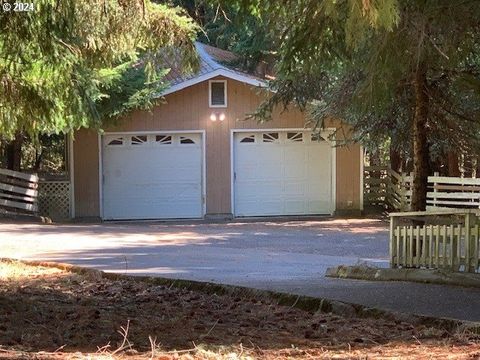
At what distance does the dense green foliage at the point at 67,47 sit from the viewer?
7.72 m

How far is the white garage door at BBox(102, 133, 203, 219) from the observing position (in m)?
22.2

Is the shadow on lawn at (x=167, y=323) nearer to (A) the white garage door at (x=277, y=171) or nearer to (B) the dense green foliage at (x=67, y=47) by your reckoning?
(B) the dense green foliage at (x=67, y=47)

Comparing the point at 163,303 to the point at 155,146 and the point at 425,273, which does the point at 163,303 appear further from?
the point at 155,146

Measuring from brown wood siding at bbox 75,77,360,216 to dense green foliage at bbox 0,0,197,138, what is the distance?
37.4 ft

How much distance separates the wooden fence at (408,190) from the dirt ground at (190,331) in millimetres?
11942

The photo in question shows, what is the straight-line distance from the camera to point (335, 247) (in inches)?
629

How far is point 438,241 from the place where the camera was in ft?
32.7

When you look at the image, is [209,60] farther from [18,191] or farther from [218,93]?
[18,191]

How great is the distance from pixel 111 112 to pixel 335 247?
307 inches

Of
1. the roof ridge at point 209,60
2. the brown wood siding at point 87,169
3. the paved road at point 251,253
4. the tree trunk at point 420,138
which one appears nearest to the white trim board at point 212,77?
the roof ridge at point 209,60

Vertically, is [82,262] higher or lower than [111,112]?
lower

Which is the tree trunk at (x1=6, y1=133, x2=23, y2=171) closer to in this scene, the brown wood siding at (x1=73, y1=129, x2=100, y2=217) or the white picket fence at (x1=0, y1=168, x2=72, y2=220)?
the white picket fence at (x1=0, y1=168, x2=72, y2=220)

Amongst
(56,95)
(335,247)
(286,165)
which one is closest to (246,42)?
(286,165)

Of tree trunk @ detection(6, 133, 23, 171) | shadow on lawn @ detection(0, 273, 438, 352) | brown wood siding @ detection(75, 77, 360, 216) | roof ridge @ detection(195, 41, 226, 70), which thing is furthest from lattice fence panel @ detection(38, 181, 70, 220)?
shadow on lawn @ detection(0, 273, 438, 352)
